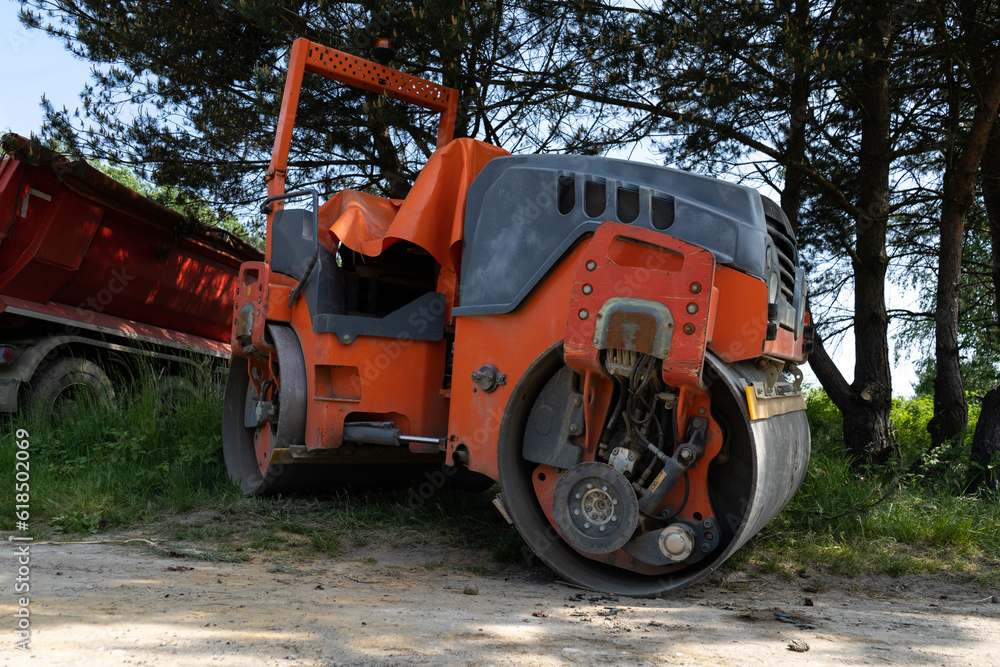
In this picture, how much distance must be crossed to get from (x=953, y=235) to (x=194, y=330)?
6581 mm

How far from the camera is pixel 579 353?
10.2 ft

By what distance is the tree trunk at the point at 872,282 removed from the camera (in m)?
5.59

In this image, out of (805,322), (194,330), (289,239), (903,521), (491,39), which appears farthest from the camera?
(194,330)

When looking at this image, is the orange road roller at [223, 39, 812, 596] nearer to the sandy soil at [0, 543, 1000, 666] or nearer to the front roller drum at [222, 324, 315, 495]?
the front roller drum at [222, 324, 315, 495]

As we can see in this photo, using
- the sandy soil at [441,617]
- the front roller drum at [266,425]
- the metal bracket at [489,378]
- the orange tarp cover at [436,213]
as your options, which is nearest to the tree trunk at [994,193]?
the sandy soil at [441,617]

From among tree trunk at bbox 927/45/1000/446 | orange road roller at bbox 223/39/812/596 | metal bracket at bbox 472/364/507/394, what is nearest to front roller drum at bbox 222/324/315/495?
orange road roller at bbox 223/39/812/596

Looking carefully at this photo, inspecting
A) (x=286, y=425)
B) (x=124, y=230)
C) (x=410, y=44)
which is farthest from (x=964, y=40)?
(x=124, y=230)

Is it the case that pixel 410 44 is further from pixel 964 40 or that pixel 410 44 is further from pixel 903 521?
pixel 903 521

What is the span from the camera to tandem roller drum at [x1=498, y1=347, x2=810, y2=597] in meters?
2.94

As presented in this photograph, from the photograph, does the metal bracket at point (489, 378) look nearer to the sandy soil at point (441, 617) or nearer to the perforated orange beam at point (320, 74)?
the sandy soil at point (441, 617)

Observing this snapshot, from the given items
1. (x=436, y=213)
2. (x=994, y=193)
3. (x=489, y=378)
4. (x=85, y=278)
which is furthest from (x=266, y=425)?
(x=994, y=193)

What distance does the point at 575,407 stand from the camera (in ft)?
10.8

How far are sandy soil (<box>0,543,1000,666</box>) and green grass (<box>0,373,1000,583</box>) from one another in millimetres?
195

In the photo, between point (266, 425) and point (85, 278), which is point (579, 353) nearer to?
point (266, 425)
